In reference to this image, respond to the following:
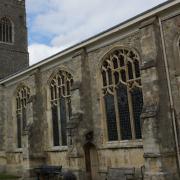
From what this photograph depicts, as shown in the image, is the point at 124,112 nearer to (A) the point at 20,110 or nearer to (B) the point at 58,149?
(B) the point at 58,149

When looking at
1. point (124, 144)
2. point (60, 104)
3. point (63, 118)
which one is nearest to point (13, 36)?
point (60, 104)

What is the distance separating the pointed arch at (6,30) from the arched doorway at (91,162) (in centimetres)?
1989

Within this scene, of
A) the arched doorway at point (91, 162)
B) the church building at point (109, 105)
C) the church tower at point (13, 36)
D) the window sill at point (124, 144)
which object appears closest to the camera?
the church building at point (109, 105)

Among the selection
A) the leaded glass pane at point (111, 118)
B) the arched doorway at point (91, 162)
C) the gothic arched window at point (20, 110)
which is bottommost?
the arched doorway at point (91, 162)

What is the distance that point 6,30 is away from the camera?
33.8 m

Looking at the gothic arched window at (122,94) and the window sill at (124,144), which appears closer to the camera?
the window sill at (124,144)

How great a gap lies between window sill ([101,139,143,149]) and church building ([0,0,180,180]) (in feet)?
0.18

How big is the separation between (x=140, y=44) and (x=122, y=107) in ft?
11.2

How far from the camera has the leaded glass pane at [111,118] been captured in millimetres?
16766

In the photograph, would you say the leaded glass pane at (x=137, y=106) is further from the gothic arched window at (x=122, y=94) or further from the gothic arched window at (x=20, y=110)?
the gothic arched window at (x=20, y=110)

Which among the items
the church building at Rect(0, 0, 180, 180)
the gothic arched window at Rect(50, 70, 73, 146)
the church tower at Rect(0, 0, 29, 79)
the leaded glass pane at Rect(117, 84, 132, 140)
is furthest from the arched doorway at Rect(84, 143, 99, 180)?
the church tower at Rect(0, 0, 29, 79)

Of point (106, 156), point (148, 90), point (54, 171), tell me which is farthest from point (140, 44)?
point (54, 171)

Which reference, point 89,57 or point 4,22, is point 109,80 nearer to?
point 89,57

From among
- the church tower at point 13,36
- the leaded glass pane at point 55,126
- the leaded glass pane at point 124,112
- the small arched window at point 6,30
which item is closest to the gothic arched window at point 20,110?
the leaded glass pane at point 55,126
